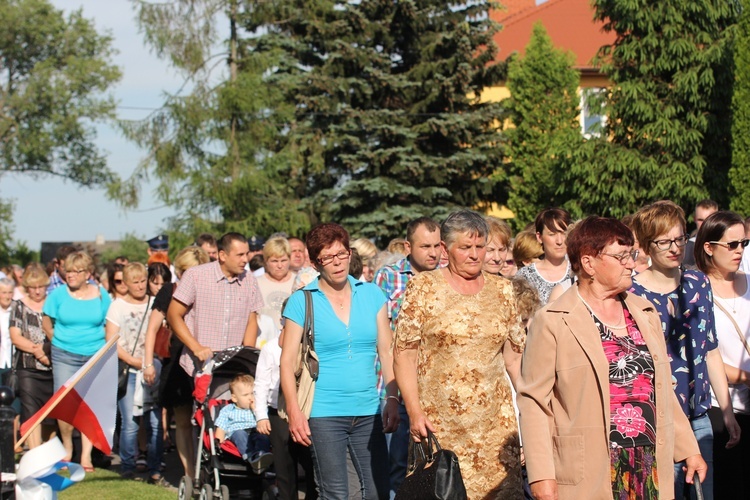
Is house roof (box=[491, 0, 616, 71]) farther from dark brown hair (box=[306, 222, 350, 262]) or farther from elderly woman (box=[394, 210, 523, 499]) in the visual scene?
elderly woman (box=[394, 210, 523, 499])

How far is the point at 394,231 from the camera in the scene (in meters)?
31.3

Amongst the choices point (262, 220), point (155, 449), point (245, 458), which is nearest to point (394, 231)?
point (262, 220)

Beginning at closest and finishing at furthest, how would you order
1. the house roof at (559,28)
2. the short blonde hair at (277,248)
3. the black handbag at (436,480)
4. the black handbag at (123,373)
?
1. the black handbag at (436,480)
2. the short blonde hair at (277,248)
3. the black handbag at (123,373)
4. the house roof at (559,28)

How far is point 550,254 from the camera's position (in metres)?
7.79

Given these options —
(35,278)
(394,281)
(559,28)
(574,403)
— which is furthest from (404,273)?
(559,28)

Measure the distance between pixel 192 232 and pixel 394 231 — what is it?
6.05 meters

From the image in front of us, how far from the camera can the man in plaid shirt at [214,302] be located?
9.28 metres

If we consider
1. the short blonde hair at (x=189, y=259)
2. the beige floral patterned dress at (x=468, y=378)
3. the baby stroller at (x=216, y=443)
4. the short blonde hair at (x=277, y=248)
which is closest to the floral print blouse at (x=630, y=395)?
the beige floral patterned dress at (x=468, y=378)

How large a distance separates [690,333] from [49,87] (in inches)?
1914

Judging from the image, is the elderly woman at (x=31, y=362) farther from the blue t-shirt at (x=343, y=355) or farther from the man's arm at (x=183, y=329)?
the blue t-shirt at (x=343, y=355)

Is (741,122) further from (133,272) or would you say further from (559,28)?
(559,28)

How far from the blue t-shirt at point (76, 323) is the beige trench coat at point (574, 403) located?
7687 mm

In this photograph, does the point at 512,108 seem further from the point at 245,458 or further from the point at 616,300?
the point at 616,300

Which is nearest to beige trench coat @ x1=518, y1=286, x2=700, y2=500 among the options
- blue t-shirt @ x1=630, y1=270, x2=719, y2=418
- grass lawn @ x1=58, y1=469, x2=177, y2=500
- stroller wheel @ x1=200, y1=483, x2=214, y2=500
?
blue t-shirt @ x1=630, y1=270, x2=719, y2=418
